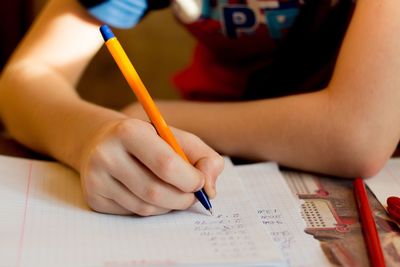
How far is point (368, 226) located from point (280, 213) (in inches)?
3.3

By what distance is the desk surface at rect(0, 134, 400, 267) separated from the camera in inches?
19.7

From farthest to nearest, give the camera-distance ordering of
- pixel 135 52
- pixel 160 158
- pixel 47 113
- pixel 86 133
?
pixel 135 52 < pixel 47 113 < pixel 86 133 < pixel 160 158

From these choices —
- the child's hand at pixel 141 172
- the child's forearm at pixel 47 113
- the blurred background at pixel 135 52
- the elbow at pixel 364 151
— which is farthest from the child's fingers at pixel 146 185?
the blurred background at pixel 135 52

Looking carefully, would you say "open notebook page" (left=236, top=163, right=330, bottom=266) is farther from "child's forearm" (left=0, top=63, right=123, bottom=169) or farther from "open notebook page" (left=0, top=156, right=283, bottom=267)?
"child's forearm" (left=0, top=63, right=123, bottom=169)

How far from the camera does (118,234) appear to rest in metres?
0.51

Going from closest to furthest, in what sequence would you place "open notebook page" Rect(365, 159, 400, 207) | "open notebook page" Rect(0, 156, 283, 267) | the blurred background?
"open notebook page" Rect(0, 156, 283, 267) < "open notebook page" Rect(365, 159, 400, 207) < the blurred background

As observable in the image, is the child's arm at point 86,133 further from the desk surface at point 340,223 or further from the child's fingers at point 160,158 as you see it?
the desk surface at point 340,223

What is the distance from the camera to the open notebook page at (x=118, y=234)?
0.47m

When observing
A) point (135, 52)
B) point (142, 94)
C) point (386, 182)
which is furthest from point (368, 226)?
point (135, 52)

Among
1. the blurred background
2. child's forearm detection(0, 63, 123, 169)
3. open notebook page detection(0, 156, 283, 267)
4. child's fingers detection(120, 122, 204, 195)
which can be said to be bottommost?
the blurred background

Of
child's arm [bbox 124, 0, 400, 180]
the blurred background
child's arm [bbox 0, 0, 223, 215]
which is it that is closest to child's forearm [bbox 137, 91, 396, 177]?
child's arm [bbox 124, 0, 400, 180]

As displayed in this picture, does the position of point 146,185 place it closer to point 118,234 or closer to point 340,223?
point 118,234

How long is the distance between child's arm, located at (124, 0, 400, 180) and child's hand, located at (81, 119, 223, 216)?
15cm

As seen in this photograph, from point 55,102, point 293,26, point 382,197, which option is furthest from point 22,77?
point 382,197
